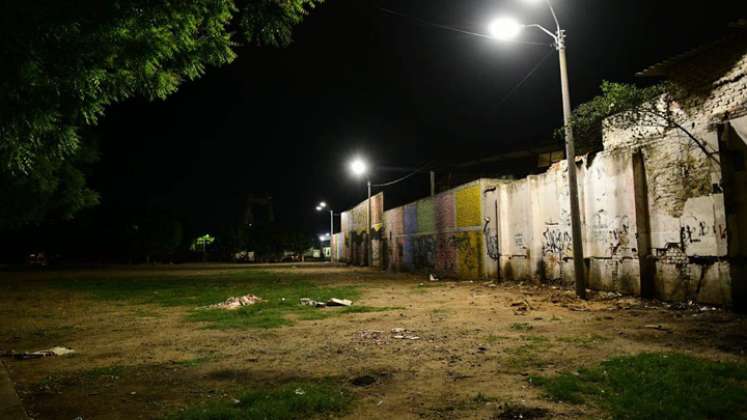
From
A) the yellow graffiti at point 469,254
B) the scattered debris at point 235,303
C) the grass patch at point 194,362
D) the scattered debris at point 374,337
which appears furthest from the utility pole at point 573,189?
the grass patch at point 194,362

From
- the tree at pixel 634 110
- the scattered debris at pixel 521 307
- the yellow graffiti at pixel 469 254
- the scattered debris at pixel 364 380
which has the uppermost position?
the tree at pixel 634 110

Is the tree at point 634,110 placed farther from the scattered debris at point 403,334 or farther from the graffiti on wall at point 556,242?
the scattered debris at point 403,334

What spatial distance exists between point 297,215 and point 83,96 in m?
102

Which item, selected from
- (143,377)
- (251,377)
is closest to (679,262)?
(251,377)

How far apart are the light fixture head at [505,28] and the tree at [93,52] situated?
6985 mm

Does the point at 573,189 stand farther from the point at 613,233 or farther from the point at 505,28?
the point at 505,28

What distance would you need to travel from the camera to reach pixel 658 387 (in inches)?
170

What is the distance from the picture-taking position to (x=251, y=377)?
512cm

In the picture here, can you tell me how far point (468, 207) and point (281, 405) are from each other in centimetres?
1650

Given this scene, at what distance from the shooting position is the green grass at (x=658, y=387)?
12.3ft

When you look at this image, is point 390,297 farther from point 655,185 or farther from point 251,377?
point 251,377

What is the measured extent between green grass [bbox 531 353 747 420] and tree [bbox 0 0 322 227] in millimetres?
4824

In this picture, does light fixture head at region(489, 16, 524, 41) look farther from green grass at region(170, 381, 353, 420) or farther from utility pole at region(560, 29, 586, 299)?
green grass at region(170, 381, 353, 420)

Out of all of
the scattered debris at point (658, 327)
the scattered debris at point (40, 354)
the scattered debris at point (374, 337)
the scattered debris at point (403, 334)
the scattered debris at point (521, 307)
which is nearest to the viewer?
the scattered debris at point (40, 354)
